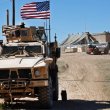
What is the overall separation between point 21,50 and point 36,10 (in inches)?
224

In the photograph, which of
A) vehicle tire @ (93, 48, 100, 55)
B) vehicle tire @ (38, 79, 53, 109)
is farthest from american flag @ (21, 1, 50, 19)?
vehicle tire @ (93, 48, 100, 55)

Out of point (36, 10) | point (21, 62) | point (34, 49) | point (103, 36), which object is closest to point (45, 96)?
point (21, 62)

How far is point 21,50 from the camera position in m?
17.9

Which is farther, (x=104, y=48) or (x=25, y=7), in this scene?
(x=104, y=48)

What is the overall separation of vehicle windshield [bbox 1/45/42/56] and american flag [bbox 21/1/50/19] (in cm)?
469

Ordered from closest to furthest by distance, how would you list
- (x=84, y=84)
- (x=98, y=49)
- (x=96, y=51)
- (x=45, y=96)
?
1. (x=45, y=96)
2. (x=84, y=84)
3. (x=96, y=51)
4. (x=98, y=49)

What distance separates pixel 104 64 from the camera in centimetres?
4372

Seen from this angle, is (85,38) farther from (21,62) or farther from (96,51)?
(21,62)

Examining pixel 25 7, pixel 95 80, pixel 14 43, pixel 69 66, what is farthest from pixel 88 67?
pixel 14 43

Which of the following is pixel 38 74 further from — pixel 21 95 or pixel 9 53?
pixel 9 53

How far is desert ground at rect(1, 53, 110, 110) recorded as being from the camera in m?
19.5

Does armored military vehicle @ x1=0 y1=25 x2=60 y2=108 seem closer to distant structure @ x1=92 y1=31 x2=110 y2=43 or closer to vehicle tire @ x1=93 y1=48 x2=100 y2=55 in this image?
vehicle tire @ x1=93 y1=48 x2=100 y2=55

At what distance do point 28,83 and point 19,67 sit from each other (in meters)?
0.58

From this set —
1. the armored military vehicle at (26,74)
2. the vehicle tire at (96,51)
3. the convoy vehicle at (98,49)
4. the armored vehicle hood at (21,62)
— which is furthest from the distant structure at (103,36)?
the armored vehicle hood at (21,62)
